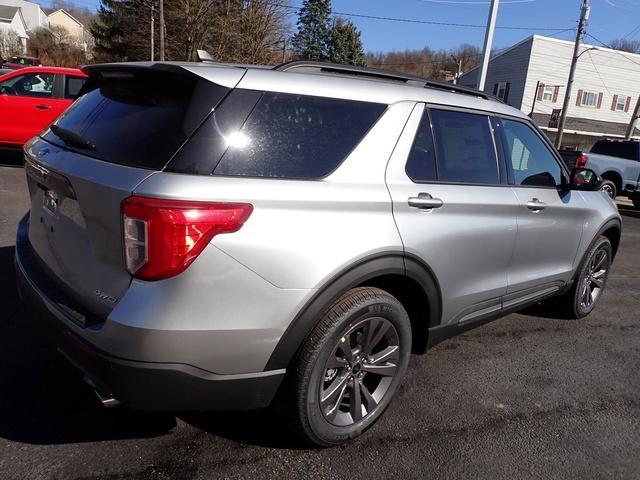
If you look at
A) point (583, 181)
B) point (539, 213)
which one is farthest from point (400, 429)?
point (583, 181)

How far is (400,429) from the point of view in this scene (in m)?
2.77

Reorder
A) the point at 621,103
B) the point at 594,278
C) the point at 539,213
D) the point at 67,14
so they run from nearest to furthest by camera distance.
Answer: the point at 539,213
the point at 594,278
the point at 621,103
the point at 67,14

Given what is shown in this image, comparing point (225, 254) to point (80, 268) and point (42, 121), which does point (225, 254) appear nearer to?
point (80, 268)

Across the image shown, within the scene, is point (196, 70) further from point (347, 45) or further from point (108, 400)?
point (347, 45)

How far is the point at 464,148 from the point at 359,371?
1510 mm

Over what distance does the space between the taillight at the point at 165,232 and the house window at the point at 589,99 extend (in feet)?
139

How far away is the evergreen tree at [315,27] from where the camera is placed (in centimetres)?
5525

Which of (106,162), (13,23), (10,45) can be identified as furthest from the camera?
(13,23)

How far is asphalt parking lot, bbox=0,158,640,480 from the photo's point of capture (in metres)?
2.37

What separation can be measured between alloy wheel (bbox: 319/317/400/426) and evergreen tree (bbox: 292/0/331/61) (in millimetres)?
55442

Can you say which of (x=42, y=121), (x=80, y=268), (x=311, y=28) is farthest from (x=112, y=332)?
(x=311, y=28)

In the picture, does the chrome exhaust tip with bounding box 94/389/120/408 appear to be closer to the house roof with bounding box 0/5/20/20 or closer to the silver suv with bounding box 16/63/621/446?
the silver suv with bounding box 16/63/621/446

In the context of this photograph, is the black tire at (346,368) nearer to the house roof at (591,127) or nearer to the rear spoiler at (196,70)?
the rear spoiler at (196,70)

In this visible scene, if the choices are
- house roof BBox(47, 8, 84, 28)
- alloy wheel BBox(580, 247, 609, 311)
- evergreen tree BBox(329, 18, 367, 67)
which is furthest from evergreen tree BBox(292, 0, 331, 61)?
house roof BBox(47, 8, 84, 28)
